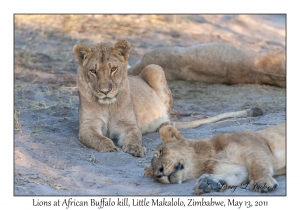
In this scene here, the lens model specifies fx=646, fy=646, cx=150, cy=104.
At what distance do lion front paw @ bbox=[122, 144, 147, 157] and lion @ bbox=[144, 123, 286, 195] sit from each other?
36.9 inches

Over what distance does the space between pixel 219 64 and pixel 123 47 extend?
282 centimetres

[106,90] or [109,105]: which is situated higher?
[106,90]

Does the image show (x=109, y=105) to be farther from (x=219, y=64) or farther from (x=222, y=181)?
(x=219, y=64)

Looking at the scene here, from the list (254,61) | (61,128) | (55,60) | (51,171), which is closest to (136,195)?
(51,171)

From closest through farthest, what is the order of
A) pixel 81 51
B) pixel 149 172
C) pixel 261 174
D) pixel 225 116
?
pixel 261 174
pixel 149 172
pixel 81 51
pixel 225 116

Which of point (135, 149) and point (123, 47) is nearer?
point (135, 149)

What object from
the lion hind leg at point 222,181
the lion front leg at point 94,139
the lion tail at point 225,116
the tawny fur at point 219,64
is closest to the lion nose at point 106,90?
the lion front leg at point 94,139

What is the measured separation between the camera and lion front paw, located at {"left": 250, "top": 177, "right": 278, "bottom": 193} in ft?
13.1

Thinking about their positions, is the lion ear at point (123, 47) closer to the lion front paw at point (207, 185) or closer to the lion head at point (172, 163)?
the lion head at point (172, 163)

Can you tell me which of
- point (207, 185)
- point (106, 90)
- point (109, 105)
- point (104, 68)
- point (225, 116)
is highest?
point (104, 68)

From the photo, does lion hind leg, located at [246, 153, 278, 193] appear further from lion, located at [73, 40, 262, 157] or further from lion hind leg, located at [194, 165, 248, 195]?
lion, located at [73, 40, 262, 157]

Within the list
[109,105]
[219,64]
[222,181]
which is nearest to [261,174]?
[222,181]

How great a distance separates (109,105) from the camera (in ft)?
20.6

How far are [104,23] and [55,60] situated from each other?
6.79 ft
